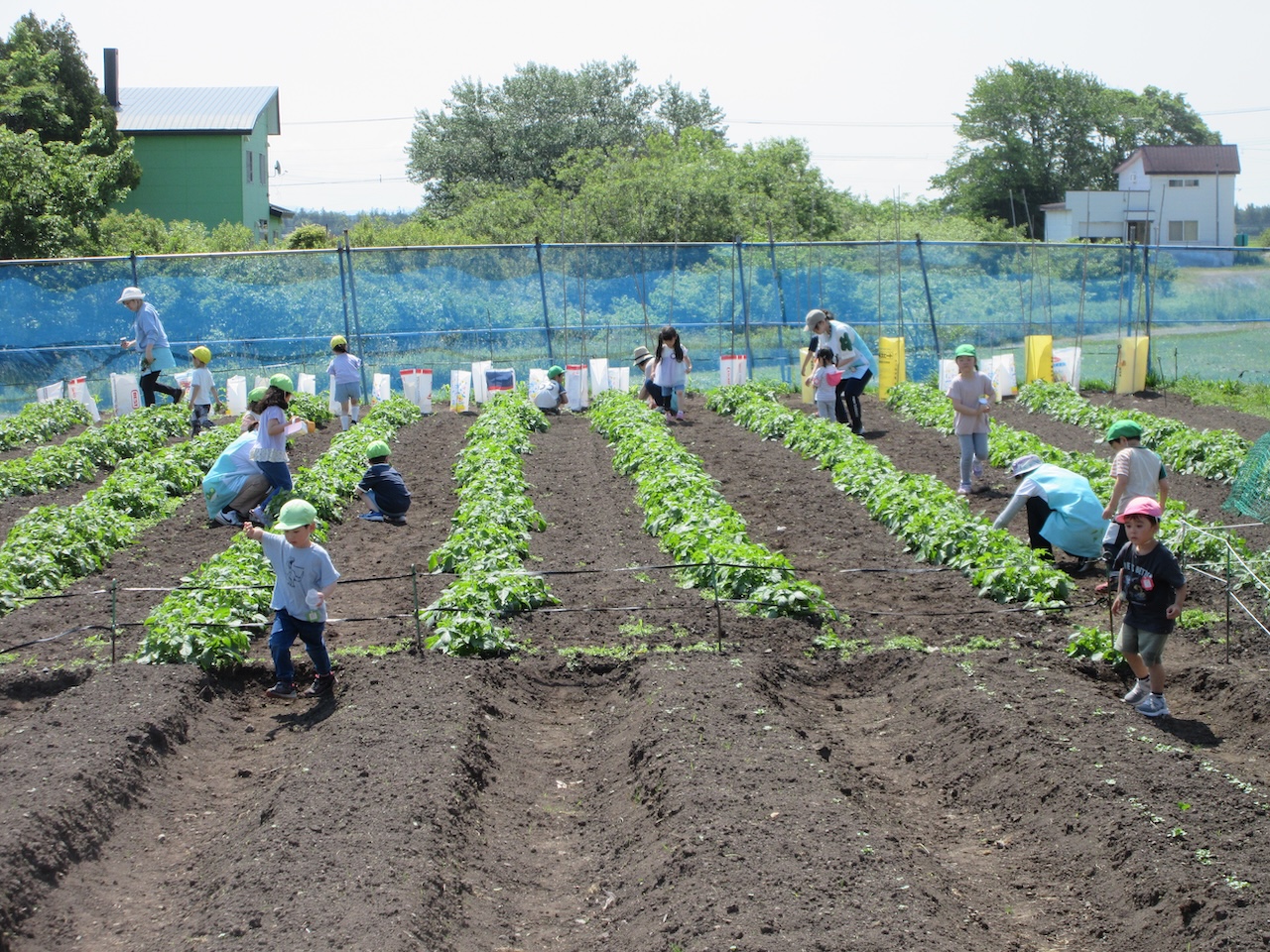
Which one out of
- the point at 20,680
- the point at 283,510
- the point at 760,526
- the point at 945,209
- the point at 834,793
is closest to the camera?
the point at 834,793

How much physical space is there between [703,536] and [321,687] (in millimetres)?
3576

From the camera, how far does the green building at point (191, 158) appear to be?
Answer: 148 feet

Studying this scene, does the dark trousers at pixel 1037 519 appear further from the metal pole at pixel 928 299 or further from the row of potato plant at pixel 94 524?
the metal pole at pixel 928 299

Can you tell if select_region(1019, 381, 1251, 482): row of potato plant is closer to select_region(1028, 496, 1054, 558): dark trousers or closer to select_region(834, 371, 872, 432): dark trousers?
select_region(834, 371, 872, 432): dark trousers

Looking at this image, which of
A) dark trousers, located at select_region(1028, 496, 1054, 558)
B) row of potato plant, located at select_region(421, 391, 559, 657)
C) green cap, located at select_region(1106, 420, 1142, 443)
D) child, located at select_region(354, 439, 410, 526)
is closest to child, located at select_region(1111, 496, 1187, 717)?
green cap, located at select_region(1106, 420, 1142, 443)

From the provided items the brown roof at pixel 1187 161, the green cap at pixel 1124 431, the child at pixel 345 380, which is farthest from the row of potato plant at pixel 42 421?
the brown roof at pixel 1187 161

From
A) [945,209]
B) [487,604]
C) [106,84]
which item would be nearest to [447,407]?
[487,604]

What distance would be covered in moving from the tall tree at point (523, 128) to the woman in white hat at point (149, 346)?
40.8 meters

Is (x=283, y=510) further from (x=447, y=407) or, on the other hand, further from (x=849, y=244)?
(x=849, y=244)

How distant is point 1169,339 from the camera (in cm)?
2517

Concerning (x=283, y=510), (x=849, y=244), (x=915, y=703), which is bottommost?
(x=915, y=703)

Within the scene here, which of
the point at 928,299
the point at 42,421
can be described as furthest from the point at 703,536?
the point at 928,299

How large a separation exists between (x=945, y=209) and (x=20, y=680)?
230ft

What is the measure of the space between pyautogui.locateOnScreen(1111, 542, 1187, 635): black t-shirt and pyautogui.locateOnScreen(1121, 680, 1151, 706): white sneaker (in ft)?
1.48
